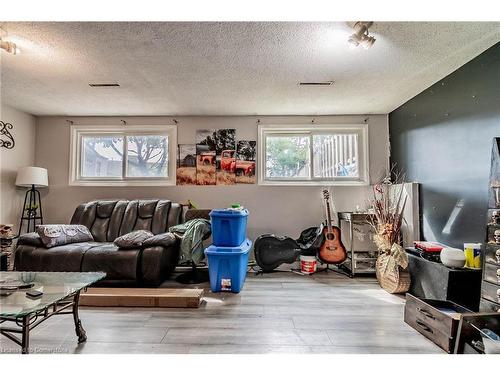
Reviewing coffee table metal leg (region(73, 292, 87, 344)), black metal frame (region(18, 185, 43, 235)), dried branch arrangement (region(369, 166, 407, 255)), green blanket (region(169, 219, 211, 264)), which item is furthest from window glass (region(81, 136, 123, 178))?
dried branch arrangement (region(369, 166, 407, 255))

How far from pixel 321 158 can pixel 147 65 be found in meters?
2.68

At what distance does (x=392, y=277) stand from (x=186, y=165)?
3021 mm

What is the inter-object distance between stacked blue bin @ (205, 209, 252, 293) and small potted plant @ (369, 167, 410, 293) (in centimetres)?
156

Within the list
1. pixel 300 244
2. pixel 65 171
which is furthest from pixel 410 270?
pixel 65 171

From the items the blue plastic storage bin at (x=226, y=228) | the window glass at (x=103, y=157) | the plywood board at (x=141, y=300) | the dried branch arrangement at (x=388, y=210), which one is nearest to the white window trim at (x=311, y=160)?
the dried branch arrangement at (x=388, y=210)

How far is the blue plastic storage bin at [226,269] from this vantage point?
2.70 metres

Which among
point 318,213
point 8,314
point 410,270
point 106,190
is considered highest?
point 106,190

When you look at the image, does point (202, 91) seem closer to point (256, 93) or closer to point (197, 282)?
point (256, 93)

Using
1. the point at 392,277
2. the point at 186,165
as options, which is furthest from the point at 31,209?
the point at 392,277

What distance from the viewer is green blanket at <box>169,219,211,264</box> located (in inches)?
115

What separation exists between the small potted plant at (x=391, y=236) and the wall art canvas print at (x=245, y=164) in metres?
1.75

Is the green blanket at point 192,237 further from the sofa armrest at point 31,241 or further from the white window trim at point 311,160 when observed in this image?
the sofa armrest at point 31,241

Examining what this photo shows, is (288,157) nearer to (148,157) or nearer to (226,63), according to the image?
(226,63)

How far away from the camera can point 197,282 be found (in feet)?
10.00
